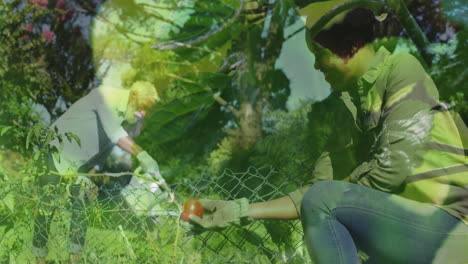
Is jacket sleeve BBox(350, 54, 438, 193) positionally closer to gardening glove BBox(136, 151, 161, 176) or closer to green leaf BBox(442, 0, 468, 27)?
green leaf BBox(442, 0, 468, 27)

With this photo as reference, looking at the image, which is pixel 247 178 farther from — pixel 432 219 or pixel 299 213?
pixel 432 219

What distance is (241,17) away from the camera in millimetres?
1113

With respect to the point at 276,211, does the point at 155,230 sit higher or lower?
lower

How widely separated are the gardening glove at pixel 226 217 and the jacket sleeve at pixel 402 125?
23cm

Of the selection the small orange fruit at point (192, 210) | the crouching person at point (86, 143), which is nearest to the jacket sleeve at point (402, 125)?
the small orange fruit at point (192, 210)

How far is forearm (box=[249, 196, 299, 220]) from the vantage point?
849mm

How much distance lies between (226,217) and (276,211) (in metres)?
0.09

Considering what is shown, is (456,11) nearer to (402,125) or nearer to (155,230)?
(402,125)

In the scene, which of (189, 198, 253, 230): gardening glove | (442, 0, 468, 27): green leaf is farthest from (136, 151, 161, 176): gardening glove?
(442, 0, 468, 27): green leaf

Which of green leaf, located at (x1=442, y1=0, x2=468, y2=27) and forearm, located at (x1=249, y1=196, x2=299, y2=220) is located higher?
green leaf, located at (x1=442, y1=0, x2=468, y2=27)

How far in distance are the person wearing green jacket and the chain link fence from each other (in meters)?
0.30

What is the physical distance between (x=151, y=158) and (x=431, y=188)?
71 centimetres

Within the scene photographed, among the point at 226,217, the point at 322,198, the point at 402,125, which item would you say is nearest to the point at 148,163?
the point at 226,217

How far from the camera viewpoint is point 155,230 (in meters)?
1.17
